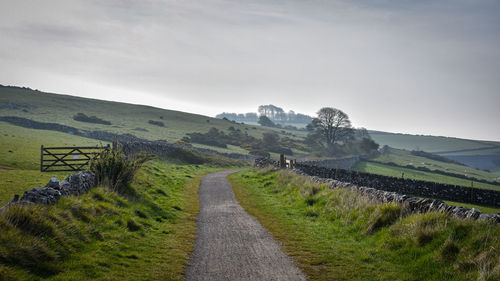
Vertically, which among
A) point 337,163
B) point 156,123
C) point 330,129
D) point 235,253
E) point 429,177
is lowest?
point 429,177

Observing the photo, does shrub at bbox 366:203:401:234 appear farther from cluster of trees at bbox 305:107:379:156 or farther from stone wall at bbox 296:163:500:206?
cluster of trees at bbox 305:107:379:156

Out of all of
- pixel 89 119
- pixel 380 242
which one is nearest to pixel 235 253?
pixel 380 242

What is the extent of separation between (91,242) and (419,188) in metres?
25.9

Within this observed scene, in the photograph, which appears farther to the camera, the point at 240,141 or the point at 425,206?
the point at 240,141

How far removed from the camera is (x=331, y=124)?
88.8m

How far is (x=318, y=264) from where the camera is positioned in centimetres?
766

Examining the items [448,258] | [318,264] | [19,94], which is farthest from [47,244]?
[19,94]

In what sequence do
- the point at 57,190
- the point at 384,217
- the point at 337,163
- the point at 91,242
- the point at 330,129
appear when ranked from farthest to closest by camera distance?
the point at 330,129
the point at 337,163
the point at 384,217
the point at 57,190
the point at 91,242

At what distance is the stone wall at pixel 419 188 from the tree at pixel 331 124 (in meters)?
60.2

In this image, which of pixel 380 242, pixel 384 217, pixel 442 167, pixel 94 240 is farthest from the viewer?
pixel 442 167

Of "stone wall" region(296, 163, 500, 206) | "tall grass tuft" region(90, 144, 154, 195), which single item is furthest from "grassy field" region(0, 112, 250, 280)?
"stone wall" region(296, 163, 500, 206)

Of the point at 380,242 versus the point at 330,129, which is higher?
the point at 330,129

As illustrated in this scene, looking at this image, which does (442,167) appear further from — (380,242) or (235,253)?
(235,253)

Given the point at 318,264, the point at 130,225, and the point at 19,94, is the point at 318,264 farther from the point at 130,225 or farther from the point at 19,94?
the point at 19,94
